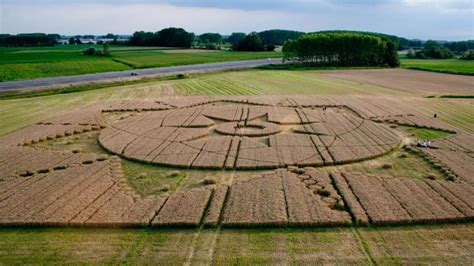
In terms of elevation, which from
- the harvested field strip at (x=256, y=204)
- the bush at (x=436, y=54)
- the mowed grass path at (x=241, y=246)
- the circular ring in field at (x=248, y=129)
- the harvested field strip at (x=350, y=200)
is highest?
the bush at (x=436, y=54)

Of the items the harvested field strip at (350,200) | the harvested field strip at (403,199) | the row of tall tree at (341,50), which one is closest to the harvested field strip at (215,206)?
the harvested field strip at (350,200)

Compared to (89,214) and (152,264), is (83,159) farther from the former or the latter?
(152,264)

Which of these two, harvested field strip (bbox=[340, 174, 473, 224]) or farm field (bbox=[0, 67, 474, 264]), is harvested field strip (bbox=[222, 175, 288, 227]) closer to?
farm field (bbox=[0, 67, 474, 264])

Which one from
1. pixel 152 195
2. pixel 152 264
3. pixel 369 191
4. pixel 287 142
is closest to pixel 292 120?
pixel 287 142

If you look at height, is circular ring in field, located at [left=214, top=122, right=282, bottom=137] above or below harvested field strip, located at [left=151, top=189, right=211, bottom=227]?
above

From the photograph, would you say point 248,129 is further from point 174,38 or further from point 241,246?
point 174,38


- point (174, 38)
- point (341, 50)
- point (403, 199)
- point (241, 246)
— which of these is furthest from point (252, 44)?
point (241, 246)

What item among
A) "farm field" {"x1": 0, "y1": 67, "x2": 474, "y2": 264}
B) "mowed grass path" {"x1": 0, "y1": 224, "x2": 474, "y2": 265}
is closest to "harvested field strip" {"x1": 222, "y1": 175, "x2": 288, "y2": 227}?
"farm field" {"x1": 0, "y1": 67, "x2": 474, "y2": 264}

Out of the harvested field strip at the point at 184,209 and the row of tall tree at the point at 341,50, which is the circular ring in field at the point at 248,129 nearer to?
the harvested field strip at the point at 184,209
